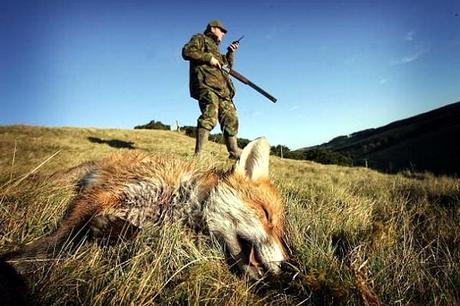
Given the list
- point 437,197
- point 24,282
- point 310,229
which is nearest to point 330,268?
point 310,229

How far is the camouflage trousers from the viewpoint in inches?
319

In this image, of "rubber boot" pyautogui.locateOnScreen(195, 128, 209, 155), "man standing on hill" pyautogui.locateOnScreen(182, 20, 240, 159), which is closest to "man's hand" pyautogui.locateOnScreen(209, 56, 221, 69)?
"man standing on hill" pyautogui.locateOnScreen(182, 20, 240, 159)

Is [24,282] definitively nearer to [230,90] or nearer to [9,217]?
[9,217]

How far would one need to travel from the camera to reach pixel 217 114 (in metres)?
8.43

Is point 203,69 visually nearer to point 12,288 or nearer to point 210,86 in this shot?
point 210,86

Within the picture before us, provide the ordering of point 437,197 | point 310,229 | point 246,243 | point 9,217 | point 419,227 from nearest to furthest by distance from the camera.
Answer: point 246,243
point 9,217
point 310,229
point 419,227
point 437,197

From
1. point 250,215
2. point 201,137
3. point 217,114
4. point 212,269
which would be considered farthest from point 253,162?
point 217,114

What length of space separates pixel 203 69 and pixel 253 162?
19.1 feet

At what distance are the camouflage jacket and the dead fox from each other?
5286 millimetres

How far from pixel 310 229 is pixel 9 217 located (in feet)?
8.33

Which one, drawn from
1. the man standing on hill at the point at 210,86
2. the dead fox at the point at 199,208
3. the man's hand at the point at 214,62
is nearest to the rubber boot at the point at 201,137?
the man standing on hill at the point at 210,86

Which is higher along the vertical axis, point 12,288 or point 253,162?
point 253,162

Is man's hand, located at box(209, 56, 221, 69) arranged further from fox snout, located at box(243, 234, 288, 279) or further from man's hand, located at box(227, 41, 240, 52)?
fox snout, located at box(243, 234, 288, 279)

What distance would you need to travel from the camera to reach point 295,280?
223 cm
